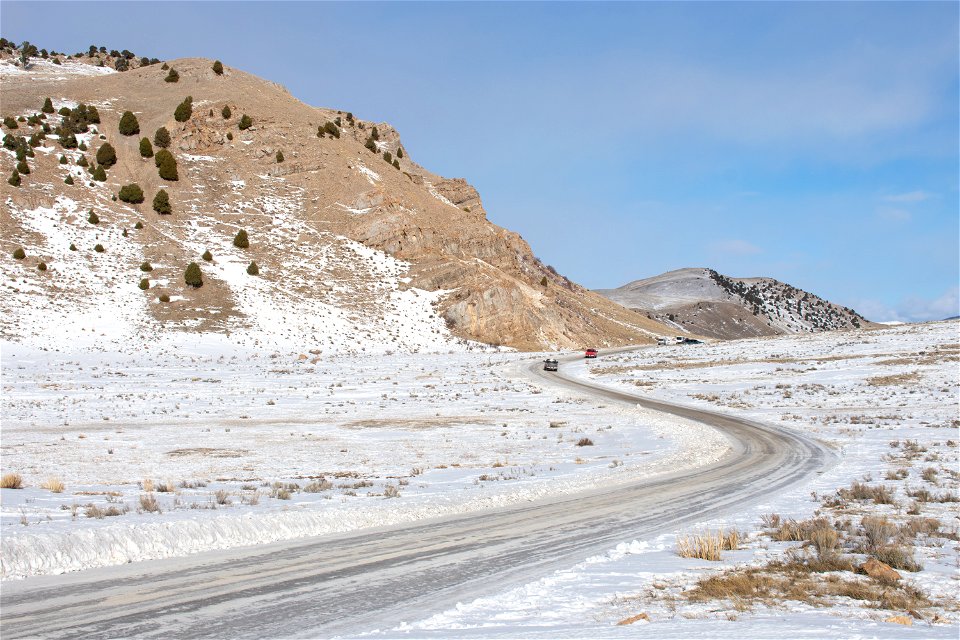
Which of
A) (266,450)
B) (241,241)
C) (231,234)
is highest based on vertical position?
(231,234)

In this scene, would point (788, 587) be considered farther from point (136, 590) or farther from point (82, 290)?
point (82, 290)

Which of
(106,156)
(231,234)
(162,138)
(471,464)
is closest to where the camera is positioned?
(471,464)

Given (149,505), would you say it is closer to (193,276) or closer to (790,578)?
(790,578)

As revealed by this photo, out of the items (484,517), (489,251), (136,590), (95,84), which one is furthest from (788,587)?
(95,84)

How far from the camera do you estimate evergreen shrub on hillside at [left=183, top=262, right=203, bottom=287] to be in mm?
66125

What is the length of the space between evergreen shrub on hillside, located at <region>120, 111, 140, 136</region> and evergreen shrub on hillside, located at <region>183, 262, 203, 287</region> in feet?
104

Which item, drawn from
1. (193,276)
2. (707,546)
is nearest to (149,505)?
(707,546)

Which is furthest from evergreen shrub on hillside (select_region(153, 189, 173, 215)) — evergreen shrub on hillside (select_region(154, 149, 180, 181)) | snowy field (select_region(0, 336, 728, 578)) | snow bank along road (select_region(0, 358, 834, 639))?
snow bank along road (select_region(0, 358, 834, 639))

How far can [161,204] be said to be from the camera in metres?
76.9

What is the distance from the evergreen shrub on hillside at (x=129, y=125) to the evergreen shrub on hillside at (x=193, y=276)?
31826mm

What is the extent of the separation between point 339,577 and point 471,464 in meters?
11.8

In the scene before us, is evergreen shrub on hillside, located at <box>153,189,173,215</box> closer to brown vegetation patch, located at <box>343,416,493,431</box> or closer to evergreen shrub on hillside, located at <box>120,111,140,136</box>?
evergreen shrub on hillside, located at <box>120,111,140,136</box>

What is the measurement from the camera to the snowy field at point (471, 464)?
7.05 metres

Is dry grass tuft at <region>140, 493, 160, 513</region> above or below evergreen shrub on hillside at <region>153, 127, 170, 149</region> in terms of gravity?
below
